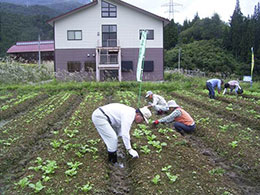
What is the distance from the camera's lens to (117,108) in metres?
4.62

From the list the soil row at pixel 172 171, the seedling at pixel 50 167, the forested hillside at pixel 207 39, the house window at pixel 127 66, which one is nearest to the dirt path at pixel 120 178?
the soil row at pixel 172 171

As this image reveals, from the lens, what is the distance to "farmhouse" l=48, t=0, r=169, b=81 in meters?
23.6

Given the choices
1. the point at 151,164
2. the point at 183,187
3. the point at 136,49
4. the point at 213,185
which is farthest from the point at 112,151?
the point at 136,49

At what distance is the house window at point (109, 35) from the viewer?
23938mm

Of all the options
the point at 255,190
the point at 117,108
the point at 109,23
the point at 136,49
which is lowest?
the point at 255,190

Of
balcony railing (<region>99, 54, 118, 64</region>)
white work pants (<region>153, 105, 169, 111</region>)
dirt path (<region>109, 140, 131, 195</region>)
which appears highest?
balcony railing (<region>99, 54, 118, 64</region>)

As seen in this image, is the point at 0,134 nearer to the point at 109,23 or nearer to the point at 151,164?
the point at 151,164

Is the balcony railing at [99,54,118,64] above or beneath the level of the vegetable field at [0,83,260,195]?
above

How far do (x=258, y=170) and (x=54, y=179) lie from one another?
11.9 ft

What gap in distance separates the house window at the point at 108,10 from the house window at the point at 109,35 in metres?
1.02

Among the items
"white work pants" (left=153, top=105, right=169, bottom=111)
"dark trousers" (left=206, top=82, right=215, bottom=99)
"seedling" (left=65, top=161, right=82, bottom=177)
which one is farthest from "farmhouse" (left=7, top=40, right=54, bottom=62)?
"seedling" (left=65, top=161, right=82, bottom=177)

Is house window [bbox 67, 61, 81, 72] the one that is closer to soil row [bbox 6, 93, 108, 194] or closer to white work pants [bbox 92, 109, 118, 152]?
soil row [bbox 6, 93, 108, 194]

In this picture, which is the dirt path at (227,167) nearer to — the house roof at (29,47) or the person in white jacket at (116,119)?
the person in white jacket at (116,119)

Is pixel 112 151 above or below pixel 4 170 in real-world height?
above
